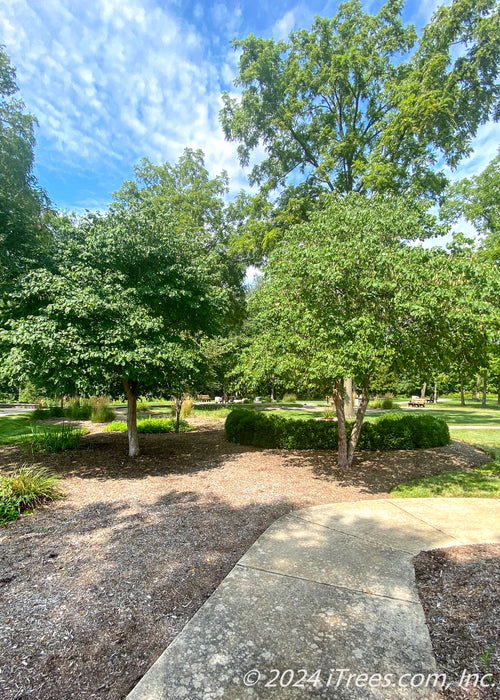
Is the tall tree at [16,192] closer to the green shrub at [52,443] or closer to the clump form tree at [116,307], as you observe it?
the clump form tree at [116,307]

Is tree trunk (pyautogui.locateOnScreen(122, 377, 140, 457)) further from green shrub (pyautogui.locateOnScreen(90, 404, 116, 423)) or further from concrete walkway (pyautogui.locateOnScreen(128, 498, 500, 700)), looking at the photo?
green shrub (pyautogui.locateOnScreen(90, 404, 116, 423))

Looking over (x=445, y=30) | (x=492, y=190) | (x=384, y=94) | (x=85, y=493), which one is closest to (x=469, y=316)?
(x=85, y=493)

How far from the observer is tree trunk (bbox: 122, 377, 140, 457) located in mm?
7203

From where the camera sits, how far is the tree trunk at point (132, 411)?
7.20 metres

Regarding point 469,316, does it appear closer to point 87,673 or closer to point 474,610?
point 474,610

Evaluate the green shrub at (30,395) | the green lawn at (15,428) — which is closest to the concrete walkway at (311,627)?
the green lawn at (15,428)

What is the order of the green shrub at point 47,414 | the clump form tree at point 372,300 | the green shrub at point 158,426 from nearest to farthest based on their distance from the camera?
the clump form tree at point 372,300 → the green shrub at point 158,426 → the green shrub at point 47,414

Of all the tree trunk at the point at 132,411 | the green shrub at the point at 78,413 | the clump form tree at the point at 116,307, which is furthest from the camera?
the green shrub at the point at 78,413

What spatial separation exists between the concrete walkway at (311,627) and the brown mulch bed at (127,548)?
0.67 feet

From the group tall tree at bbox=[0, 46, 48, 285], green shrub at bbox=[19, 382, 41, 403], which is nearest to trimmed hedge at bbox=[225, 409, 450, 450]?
tall tree at bbox=[0, 46, 48, 285]

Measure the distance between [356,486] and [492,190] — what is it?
16.8 metres

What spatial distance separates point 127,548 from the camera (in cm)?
327

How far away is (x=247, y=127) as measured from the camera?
554 inches

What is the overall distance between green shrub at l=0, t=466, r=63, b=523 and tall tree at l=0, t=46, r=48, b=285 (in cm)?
358
